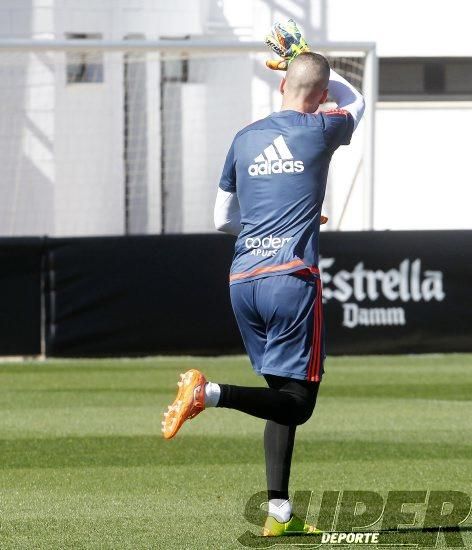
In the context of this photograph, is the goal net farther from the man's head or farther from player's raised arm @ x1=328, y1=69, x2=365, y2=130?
the man's head

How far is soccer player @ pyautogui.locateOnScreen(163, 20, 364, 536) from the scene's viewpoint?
18.6 ft

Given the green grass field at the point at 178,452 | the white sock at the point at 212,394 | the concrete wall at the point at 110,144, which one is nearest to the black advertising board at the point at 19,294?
the green grass field at the point at 178,452

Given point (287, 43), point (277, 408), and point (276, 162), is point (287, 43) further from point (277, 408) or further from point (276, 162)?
point (277, 408)

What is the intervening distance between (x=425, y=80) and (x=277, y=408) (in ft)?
62.0

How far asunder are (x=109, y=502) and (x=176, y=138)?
36.1ft

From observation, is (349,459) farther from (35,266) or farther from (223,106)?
(223,106)

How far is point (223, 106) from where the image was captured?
17516mm

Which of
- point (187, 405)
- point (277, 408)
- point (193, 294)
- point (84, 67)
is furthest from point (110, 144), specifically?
point (187, 405)

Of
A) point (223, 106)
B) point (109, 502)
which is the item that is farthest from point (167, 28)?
point (109, 502)

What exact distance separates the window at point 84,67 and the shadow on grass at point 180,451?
8801mm

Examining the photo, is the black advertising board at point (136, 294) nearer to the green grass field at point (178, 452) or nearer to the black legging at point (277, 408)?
the green grass field at point (178, 452)

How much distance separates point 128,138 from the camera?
17375 millimetres

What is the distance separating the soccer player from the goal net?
1118 cm

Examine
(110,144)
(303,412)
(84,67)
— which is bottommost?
(303,412)
